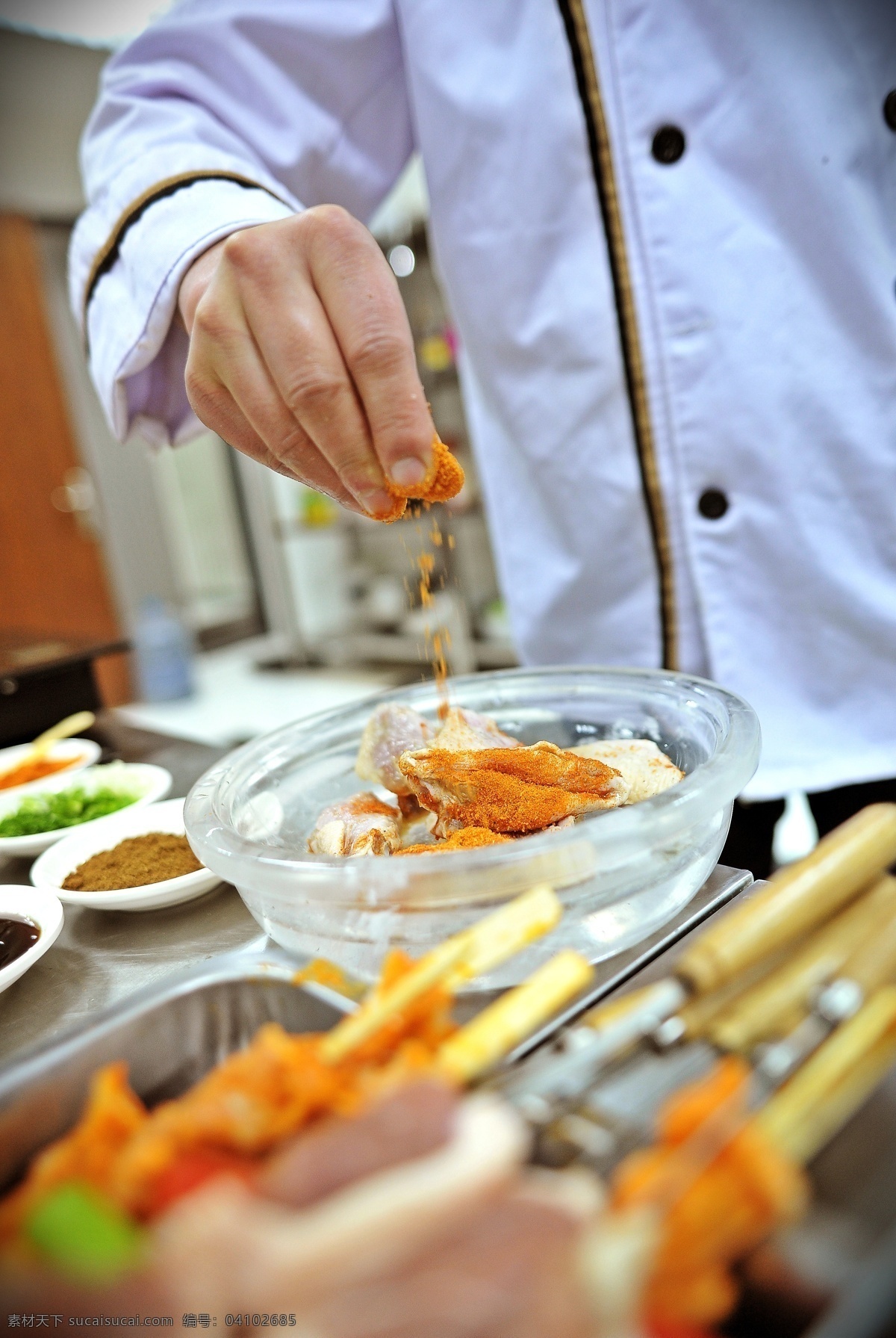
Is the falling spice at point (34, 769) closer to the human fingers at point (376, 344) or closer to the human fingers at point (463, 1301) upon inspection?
the human fingers at point (376, 344)

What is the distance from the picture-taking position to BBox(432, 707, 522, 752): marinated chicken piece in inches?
31.6

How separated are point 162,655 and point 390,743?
3553mm

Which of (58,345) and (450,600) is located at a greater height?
(58,345)

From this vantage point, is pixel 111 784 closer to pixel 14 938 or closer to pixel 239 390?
pixel 14 938

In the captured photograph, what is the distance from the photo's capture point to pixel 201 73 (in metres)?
1.21

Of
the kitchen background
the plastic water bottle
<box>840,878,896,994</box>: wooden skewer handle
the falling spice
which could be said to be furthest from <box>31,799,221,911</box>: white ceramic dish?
the plastic water bottle

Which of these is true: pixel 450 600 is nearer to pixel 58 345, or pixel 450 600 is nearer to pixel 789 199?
pixel 58 345

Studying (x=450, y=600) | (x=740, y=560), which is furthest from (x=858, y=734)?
(x=450, y=600)

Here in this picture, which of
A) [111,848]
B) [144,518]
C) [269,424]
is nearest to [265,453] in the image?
[269,424]

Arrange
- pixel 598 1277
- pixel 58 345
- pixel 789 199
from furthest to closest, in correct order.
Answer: pixel 58 345 → pixel 789 199 → pixel 598 1277

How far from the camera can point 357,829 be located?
73cm

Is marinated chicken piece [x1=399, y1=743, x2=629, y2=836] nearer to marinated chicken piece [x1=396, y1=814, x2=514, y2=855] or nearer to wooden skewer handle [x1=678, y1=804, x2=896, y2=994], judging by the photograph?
marinated chicken piece [x1=396, y1=814, x2=514, y2=855]

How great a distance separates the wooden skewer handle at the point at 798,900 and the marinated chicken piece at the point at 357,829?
0.31 m

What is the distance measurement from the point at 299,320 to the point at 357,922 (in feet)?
1.55
